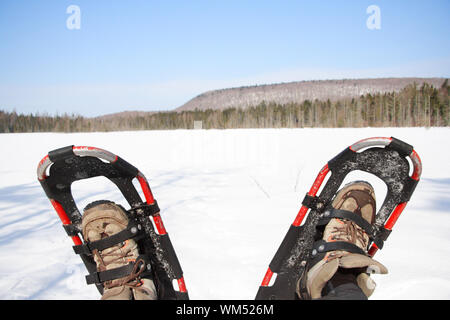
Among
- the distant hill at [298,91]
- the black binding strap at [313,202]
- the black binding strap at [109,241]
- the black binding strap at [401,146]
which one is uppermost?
the distant hill at [298,91]

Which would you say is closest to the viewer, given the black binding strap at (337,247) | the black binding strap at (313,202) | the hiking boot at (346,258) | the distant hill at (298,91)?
the hiking boot at (346,258)

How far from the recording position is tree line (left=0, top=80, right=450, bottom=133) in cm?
2178

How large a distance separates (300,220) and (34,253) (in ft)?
6.47

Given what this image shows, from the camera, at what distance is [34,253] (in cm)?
213

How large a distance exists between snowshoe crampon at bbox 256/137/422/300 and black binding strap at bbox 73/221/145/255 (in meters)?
0.86

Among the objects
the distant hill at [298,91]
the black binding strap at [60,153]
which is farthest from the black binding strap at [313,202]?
the distant hill at [298,91]

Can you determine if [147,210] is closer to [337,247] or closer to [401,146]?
[337,247]

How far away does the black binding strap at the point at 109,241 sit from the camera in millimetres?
1712

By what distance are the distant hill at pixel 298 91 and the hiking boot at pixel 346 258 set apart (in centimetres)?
6057

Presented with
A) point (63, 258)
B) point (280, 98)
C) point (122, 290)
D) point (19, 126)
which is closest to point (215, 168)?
point (63, 258)

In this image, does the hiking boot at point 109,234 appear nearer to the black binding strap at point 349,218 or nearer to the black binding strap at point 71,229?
the black binding strap at point 71,229

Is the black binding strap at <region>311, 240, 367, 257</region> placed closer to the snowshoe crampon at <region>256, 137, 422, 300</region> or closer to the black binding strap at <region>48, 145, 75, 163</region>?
the snowshoe crampon at <region>256, 137, 422, 300</region>

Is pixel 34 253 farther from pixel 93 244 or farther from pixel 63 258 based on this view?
pixel 93 244

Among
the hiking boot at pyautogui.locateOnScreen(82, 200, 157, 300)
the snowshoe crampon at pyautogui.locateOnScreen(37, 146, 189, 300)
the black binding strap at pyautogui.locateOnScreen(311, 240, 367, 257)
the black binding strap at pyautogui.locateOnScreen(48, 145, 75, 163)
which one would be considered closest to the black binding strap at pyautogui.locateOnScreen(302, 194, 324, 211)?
the black binding strap at pyautogui.locateOnScreen(311, 240, 367, 257)
